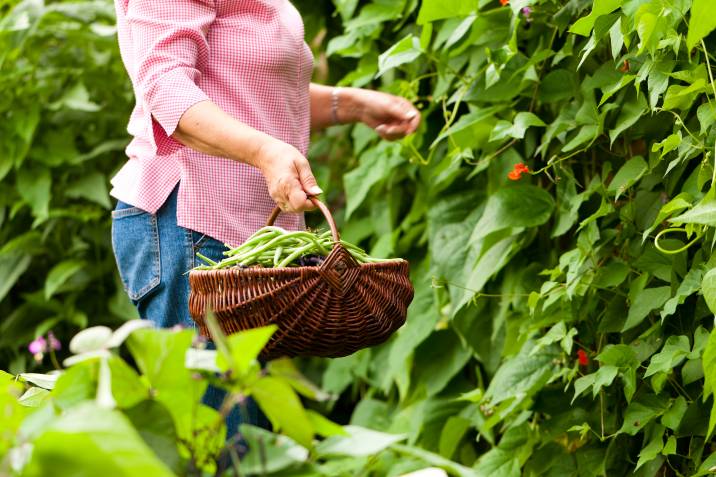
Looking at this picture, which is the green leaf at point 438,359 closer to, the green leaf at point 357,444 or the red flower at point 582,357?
the red flower at point 582,357

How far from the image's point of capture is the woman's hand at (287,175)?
1537 millimetres

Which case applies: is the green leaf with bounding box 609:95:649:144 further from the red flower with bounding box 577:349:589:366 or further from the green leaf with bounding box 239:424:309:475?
the green leaf with bounding box 239:424:309:475

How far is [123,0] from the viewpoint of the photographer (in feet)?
5.93

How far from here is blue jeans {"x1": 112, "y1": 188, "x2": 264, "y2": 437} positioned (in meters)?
1.78

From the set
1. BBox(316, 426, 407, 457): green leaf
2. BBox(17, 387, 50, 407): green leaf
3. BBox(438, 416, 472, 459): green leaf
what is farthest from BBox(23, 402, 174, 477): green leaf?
BBox(438, 416, 472, 459): green leaf

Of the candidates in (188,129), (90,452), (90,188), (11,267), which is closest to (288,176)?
(188,129)

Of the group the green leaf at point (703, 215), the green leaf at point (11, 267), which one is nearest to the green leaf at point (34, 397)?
the green leaf at point (703, 215)

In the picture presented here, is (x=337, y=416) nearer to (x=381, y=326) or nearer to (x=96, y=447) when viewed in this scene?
(x=381, y=326)

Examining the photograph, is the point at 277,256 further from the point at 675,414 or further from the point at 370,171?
the point at 370,171

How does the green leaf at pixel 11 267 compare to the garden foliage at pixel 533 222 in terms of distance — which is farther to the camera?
the green leaf at pixel 11 267

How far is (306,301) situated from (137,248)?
0.51 m

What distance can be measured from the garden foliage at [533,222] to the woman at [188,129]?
0.39m

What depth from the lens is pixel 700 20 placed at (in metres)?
1.46

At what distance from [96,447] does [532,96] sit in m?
1.58
